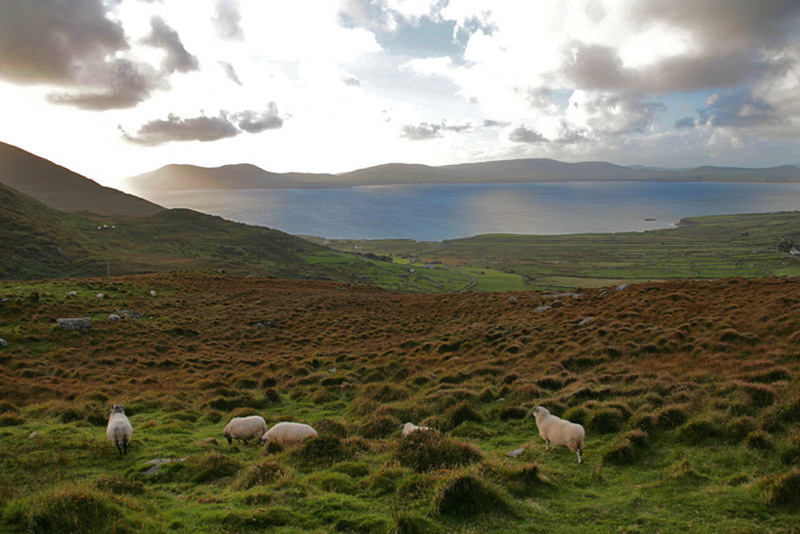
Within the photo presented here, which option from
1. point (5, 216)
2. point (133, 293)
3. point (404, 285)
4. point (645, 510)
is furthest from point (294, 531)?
point (5, 216)

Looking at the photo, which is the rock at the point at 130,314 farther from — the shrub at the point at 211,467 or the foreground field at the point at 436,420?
the shrub at the point at 211,467

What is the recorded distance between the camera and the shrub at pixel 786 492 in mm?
5531

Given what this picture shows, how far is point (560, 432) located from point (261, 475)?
6079 mm

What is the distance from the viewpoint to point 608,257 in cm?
15062

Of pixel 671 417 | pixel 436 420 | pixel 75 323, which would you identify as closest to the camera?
pixel 671 417

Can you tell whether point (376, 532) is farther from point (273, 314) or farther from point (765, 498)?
point (273, 314)

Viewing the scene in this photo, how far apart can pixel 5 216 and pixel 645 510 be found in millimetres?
114593

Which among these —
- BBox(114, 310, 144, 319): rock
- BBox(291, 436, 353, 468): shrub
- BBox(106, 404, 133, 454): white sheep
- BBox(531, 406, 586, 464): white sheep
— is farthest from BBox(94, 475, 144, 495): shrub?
BBox(114, 310, 144, 319): rock

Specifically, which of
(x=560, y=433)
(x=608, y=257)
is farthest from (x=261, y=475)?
(x=608, y=257)

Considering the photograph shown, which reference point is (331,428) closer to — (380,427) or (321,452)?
(380,427)

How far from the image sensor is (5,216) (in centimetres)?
8281

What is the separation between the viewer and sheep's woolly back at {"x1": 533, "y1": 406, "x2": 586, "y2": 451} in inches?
329

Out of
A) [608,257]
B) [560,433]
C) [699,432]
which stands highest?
[699,432]

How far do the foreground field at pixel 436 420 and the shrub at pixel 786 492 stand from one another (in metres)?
0.01
